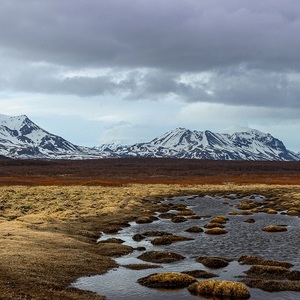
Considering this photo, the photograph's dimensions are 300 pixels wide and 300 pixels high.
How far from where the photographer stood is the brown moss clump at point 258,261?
28.5 metres

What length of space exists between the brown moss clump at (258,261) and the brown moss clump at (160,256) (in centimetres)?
448

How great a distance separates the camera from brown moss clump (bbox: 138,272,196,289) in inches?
933

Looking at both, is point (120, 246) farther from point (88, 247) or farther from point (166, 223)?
point (166, 223)

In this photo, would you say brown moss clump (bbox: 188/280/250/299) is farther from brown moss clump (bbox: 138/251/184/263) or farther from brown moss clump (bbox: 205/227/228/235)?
brown moss clump (bbox: 205/227/228/235)

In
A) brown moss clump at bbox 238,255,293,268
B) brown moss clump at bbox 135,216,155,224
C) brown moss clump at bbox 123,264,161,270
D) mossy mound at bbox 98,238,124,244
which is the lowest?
brown moss clump at bbox 135,216,155,224

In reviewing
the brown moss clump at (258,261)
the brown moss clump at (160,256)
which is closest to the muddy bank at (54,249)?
the brown moss clump at (160,256)

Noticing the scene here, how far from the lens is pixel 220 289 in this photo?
2231 cm

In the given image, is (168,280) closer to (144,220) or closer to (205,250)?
(205,250)

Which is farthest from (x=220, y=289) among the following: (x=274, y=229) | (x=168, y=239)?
(x=274, y=229)

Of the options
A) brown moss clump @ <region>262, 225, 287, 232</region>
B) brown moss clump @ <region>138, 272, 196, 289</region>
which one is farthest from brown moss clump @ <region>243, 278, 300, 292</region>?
brown moss clump @ <region>262, 225, 287, 232</region>

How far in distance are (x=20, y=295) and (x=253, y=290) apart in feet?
40.3

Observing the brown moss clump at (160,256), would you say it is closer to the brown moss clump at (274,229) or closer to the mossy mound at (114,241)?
the mossy mound at (114,241)

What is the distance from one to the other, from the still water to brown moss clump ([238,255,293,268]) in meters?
0.57

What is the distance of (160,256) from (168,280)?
7.03m
